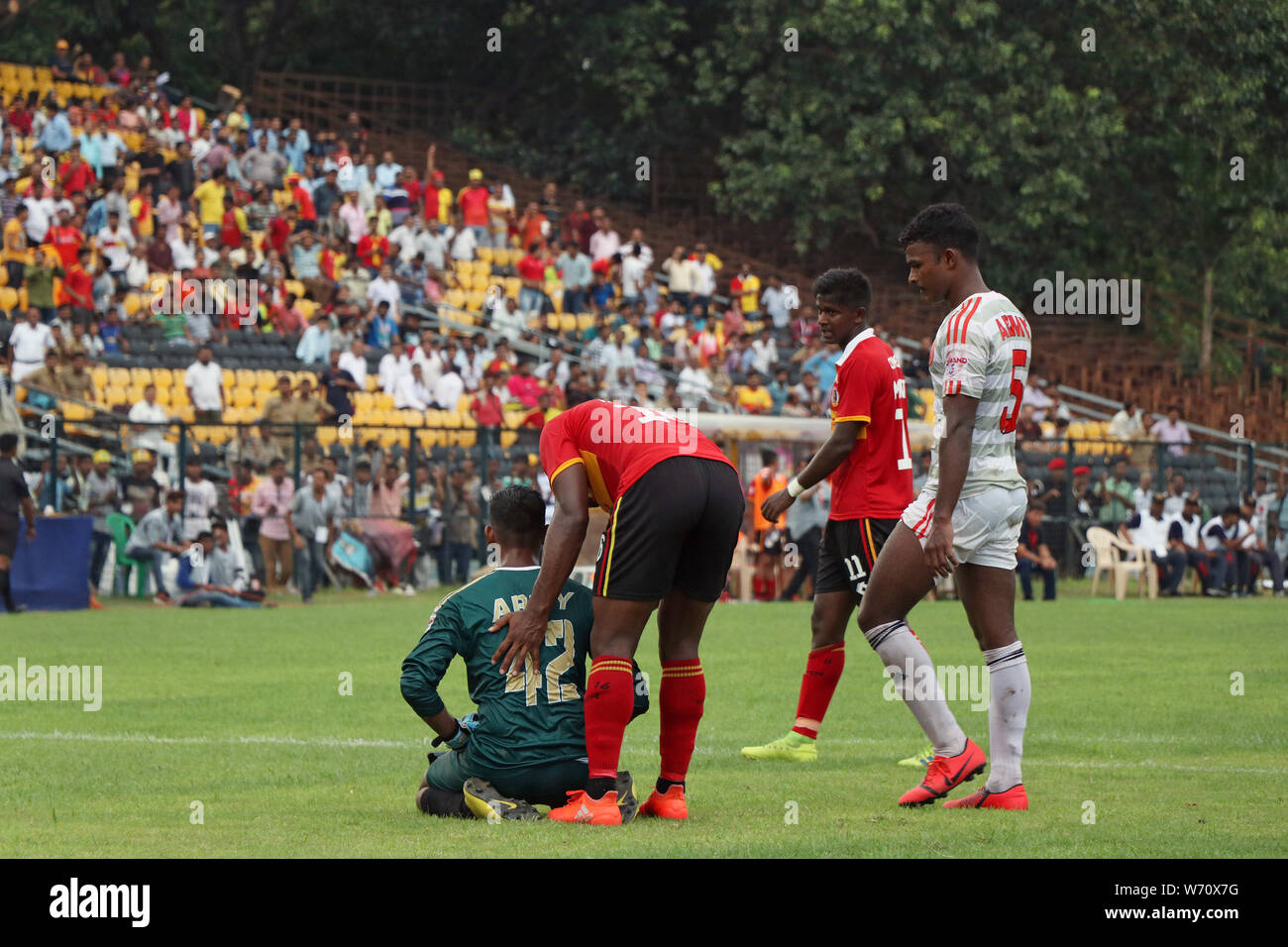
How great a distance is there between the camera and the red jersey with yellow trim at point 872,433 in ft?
30.2

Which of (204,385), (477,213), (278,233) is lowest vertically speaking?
(204,385)

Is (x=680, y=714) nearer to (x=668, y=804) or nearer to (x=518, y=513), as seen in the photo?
(x=668, y=804)

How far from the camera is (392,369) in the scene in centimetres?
2844

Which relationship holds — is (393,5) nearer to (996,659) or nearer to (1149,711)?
(1149,711)

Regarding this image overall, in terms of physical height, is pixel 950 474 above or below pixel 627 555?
above

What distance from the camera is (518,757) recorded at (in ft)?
24.2

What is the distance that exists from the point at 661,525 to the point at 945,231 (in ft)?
5.99

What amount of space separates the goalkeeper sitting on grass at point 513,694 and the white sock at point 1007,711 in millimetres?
1474

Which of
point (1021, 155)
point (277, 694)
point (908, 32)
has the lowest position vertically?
point (277, 694)

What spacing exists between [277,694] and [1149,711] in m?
5.86

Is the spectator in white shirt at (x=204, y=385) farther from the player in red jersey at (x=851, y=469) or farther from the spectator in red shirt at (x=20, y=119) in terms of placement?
the player in red jersey at (x=851, y=469)

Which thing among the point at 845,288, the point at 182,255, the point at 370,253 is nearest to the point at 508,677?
the point at 845,288
